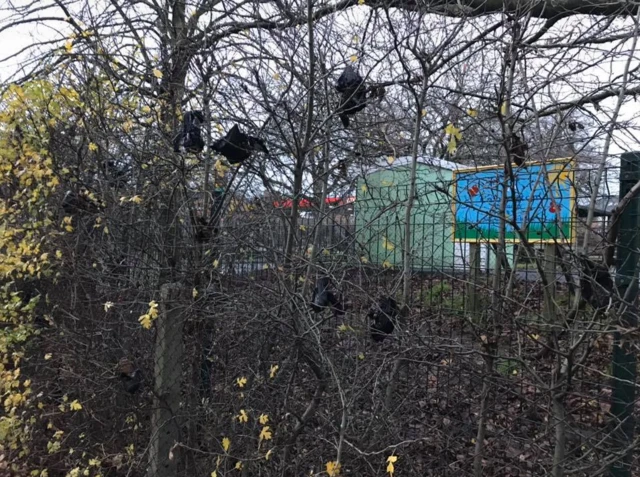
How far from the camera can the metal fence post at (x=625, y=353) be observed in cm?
224

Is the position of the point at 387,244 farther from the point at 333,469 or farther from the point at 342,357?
the point at 333,469

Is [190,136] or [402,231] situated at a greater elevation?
[190,136]

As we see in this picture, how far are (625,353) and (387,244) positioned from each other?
1.40 metres

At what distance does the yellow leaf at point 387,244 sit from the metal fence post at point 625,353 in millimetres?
1238

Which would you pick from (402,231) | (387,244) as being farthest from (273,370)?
(402,231)

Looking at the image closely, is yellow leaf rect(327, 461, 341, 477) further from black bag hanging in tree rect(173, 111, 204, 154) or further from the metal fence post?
black bag hanging in tree rect(173, 111, 204, 154)

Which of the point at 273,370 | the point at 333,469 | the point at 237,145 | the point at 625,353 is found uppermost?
the point at 237,145

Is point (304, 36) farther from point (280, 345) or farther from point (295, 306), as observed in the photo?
point (280, 345)

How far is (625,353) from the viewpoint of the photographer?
2.24 metres

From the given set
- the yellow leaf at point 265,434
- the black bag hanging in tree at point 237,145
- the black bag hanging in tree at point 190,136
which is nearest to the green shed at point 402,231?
the black bag hanging in tree at point 237,145

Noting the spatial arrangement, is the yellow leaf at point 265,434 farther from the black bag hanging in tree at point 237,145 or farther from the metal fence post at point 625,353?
the metal fence post at point 625,353

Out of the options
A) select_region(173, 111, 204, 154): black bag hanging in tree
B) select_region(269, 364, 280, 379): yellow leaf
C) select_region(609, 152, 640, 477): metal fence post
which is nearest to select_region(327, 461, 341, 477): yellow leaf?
select_region(269, 364, 280, 379): yellow leaf

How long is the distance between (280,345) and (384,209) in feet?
3.15

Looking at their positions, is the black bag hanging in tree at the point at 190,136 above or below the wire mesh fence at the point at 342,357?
above
